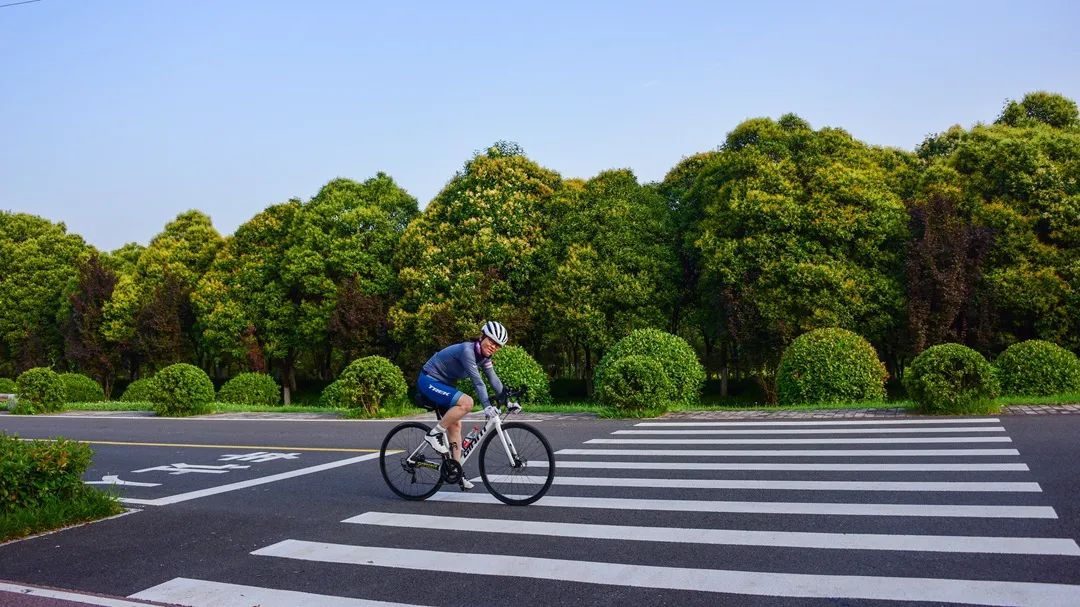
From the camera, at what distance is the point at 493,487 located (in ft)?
25.3

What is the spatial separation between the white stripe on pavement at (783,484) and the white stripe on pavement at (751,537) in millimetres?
934

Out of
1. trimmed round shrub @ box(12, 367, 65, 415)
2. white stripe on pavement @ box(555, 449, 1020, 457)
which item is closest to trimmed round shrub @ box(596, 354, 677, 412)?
white stripe on pavement @ box(555, 449, 1020, 457)

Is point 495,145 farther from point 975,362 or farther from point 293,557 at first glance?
point 293,557

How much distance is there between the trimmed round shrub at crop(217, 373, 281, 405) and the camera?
76.5ft

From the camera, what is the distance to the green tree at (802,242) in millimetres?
24562

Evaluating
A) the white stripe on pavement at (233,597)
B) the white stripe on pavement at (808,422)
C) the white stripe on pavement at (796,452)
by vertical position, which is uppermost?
the white stripe on pavement at (808,422)

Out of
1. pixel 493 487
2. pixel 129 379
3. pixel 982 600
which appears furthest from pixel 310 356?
pixel 982 600

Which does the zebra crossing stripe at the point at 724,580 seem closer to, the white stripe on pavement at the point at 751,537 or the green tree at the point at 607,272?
the white stripe on pavement at the point at 751,537

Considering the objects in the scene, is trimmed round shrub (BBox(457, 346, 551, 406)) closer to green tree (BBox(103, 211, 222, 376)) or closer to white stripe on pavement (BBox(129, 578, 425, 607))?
white stripe on pavement (BBox(129, 578, 425, 607))

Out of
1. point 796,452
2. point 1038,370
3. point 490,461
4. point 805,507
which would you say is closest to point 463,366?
point 490,461

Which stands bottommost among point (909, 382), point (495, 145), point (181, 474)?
point (181, 474)

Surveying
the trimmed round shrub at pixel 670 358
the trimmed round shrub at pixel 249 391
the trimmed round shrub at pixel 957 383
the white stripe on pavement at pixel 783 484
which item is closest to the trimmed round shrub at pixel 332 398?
the trimmed round shrub at pixel 249 391

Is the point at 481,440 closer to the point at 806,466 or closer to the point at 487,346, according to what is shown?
the point at 487,346

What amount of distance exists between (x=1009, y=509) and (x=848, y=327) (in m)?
18.9
